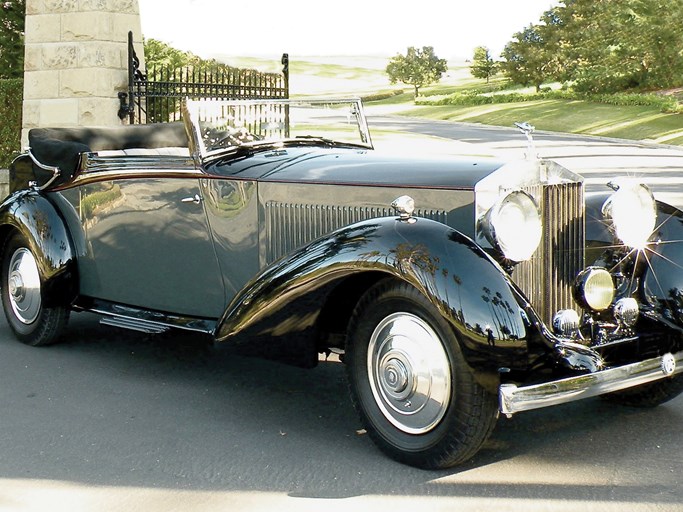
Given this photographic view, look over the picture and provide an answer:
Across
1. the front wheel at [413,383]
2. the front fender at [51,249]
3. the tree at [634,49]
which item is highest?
the tree at [634,49]

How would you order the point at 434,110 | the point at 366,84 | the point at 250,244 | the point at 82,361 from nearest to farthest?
the point at 250,244, the point at 82,361, the point at 434,110, the point at 366,84

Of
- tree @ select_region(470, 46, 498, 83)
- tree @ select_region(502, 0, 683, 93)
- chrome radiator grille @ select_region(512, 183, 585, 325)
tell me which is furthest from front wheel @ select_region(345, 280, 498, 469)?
tree @ select_region(470, 46, 498, 83)

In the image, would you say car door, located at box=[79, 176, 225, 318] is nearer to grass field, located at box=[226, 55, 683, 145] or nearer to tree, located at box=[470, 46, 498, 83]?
grass field, located at box=[226, 55, 683, 145]

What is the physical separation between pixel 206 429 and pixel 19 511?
105 cm

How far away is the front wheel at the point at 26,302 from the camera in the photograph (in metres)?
5.79

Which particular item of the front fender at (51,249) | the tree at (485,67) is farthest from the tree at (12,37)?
the tree at (485,67)

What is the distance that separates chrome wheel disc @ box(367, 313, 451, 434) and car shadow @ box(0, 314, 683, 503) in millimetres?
211

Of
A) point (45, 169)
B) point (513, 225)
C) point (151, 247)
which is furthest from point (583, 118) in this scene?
point (513, 225)

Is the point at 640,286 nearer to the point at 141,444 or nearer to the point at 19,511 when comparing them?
the point at 141,444

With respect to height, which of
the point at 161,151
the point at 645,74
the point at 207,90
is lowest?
the point at 161,151

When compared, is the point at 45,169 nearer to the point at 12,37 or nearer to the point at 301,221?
the point at 301,221

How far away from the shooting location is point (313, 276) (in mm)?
3963

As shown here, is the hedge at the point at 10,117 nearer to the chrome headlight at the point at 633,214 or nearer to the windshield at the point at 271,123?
the windshield at the point at 271,123

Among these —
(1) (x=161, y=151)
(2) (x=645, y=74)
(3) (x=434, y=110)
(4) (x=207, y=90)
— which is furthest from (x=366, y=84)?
(1) (x=161, y=151)
